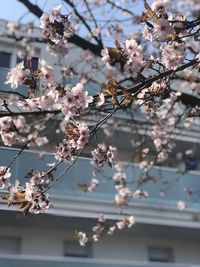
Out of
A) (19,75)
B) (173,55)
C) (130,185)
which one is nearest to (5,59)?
(130,185)

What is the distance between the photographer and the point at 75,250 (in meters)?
11.3

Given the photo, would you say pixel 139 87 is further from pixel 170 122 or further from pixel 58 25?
pixel 170 122

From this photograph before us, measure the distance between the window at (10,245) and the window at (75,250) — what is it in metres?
1.04

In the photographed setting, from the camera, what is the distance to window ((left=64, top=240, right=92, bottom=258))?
11.2 meters

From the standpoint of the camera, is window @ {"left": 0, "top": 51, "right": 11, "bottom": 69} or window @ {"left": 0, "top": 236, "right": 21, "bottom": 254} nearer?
window @ {"left": 0, "top": 236, "right": 21, "bottom": 254}

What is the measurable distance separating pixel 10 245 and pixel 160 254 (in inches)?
139

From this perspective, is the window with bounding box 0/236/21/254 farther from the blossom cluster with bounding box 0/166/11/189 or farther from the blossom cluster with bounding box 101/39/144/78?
the blossom cluster with bounding box 101/39/144/78

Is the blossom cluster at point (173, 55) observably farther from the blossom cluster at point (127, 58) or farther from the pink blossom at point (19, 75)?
the pink blossom at point (19, 75)

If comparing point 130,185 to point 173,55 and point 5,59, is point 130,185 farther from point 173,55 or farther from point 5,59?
point 173,55

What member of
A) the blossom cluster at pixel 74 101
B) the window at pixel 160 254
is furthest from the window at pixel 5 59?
the blossom cluster at pixel 74 101

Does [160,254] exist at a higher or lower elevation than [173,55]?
higher

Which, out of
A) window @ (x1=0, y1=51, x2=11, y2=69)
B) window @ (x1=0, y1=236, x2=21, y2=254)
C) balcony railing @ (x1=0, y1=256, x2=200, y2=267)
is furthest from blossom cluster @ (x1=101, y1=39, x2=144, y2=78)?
window @ (x1=0, y1=51, x2=11, y2=69)

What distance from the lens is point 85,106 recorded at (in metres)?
3.97

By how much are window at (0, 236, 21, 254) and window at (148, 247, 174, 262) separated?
307cm
